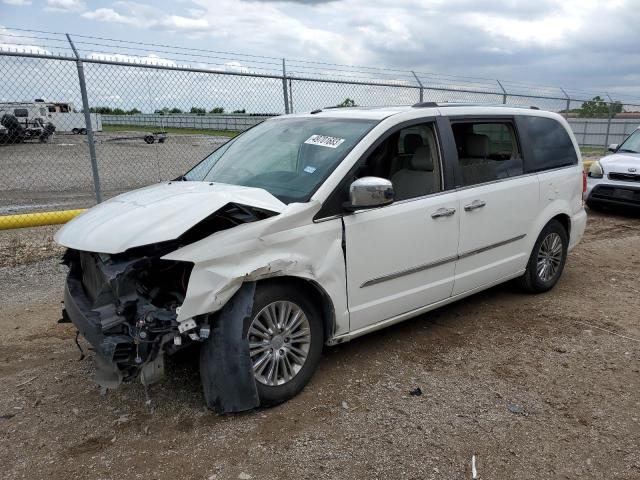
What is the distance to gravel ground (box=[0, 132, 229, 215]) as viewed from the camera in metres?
11.9

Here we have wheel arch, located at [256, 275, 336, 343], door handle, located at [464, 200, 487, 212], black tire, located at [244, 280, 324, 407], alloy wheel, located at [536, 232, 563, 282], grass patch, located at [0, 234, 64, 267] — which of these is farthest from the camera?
grass patch, located at [0, 234, 64, 267]

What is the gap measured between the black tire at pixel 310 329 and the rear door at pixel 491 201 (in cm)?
146

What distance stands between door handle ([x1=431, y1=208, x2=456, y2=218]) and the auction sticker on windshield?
91 centimetres

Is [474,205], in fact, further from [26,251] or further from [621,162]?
[621,162]

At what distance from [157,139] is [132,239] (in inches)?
420

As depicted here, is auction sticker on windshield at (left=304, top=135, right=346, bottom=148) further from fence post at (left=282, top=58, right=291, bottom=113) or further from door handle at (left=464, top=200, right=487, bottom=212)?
fence post at (left=282, top=58, right=291, bottom=113)

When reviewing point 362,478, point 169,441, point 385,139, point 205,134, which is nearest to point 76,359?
point 169,441

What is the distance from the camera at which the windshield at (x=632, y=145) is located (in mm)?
9945

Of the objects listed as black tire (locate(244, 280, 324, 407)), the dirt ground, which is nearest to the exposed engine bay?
black tire (locate(244, 280, 324, 407))

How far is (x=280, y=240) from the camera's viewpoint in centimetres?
326

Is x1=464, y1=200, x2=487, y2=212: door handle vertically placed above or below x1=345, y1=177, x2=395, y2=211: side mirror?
below

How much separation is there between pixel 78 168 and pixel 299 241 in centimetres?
1724

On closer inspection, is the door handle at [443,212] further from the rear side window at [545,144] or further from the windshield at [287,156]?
the rear side window at [545,144]

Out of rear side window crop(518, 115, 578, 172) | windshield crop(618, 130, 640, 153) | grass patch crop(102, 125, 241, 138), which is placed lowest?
windshield crop(618, 130, 640, 153)
